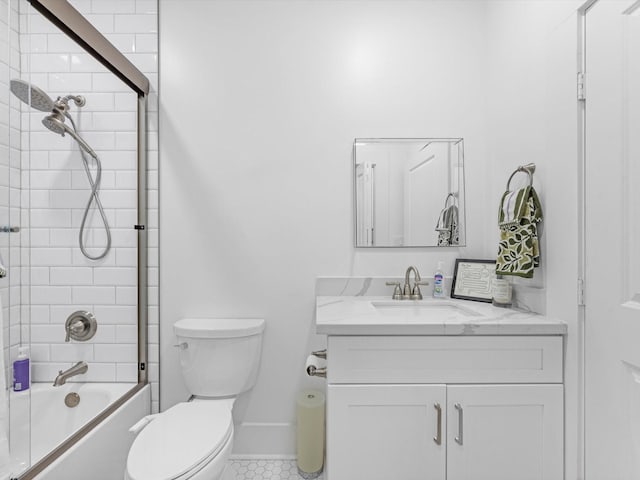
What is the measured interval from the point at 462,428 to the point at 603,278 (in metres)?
0.67

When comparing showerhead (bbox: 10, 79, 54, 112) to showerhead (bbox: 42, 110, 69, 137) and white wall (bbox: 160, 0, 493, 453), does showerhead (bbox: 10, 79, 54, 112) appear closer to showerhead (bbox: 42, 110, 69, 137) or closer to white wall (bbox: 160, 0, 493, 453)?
showerhead (bbox: 42, 110, 69, 137)

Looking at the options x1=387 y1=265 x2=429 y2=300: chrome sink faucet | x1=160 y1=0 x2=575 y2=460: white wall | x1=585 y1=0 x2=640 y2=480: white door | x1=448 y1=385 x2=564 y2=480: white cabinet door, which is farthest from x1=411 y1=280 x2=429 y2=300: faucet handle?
x1=585 y1=0 x2=640 y2=480: white door

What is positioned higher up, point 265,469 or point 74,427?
point 74,427

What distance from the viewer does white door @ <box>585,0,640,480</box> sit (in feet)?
3.16

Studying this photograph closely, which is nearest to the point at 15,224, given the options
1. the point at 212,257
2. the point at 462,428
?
the point at 212,257

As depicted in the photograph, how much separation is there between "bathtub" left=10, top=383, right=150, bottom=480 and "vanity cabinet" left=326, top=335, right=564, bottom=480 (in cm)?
92

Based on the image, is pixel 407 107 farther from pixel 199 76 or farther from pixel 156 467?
pixel 156 467

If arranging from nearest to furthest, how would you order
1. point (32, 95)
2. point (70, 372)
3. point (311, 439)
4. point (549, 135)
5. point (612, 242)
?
point (612, 242)
point (32, 95)
point (549, 135)
point (70, 372)
point (311, 439)

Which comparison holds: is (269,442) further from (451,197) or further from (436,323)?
(451,197)

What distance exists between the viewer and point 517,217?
1336 mm

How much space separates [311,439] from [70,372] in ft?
3.64

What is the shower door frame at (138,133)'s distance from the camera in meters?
1.17

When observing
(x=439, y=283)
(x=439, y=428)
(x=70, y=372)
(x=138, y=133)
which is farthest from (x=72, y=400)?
(x=439, y=283)

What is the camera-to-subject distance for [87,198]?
150cm
